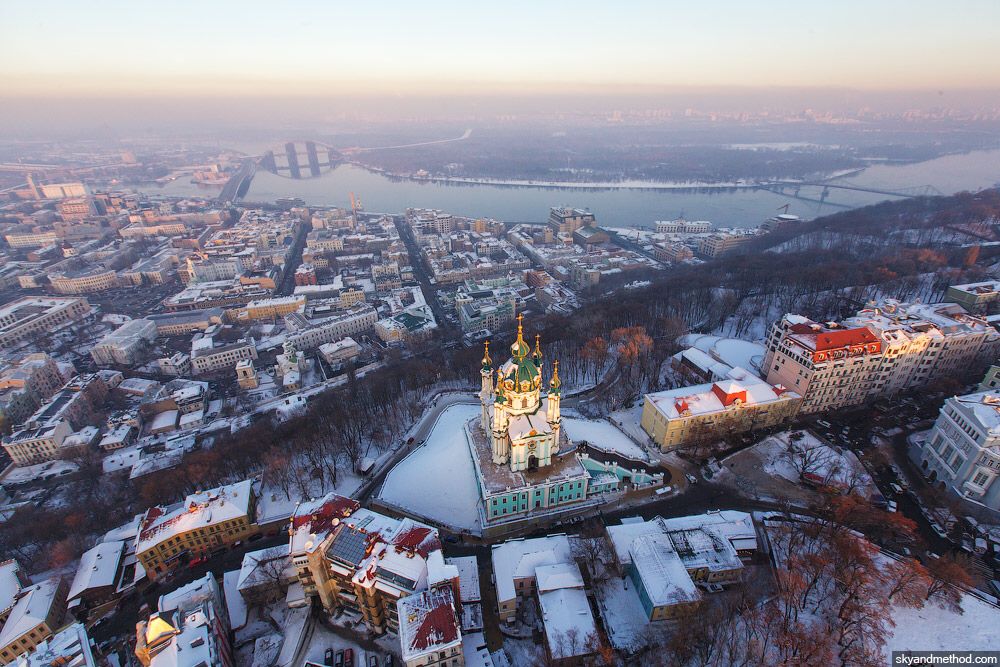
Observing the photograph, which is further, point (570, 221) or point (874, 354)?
point (570, 221)

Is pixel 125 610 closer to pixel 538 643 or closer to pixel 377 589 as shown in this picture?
pixel 377 589

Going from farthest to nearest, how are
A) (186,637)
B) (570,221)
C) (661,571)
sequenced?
(570,221) < (661,571) < (186,637)

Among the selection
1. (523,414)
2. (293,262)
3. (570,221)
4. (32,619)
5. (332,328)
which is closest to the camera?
(32,619)

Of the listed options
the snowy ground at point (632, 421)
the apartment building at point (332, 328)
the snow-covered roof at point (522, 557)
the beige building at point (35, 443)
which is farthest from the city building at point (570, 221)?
the beige building at point (35, 443)

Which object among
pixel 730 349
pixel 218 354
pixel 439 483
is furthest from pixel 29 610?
pixel 730 349

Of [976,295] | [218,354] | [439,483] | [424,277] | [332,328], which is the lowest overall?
[424,277]

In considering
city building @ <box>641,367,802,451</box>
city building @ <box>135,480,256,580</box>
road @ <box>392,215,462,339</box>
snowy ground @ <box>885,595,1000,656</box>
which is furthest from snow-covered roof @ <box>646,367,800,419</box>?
city building @ <box>135,480,256,580</box>

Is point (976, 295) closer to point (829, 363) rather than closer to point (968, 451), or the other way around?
point (829, 363)
